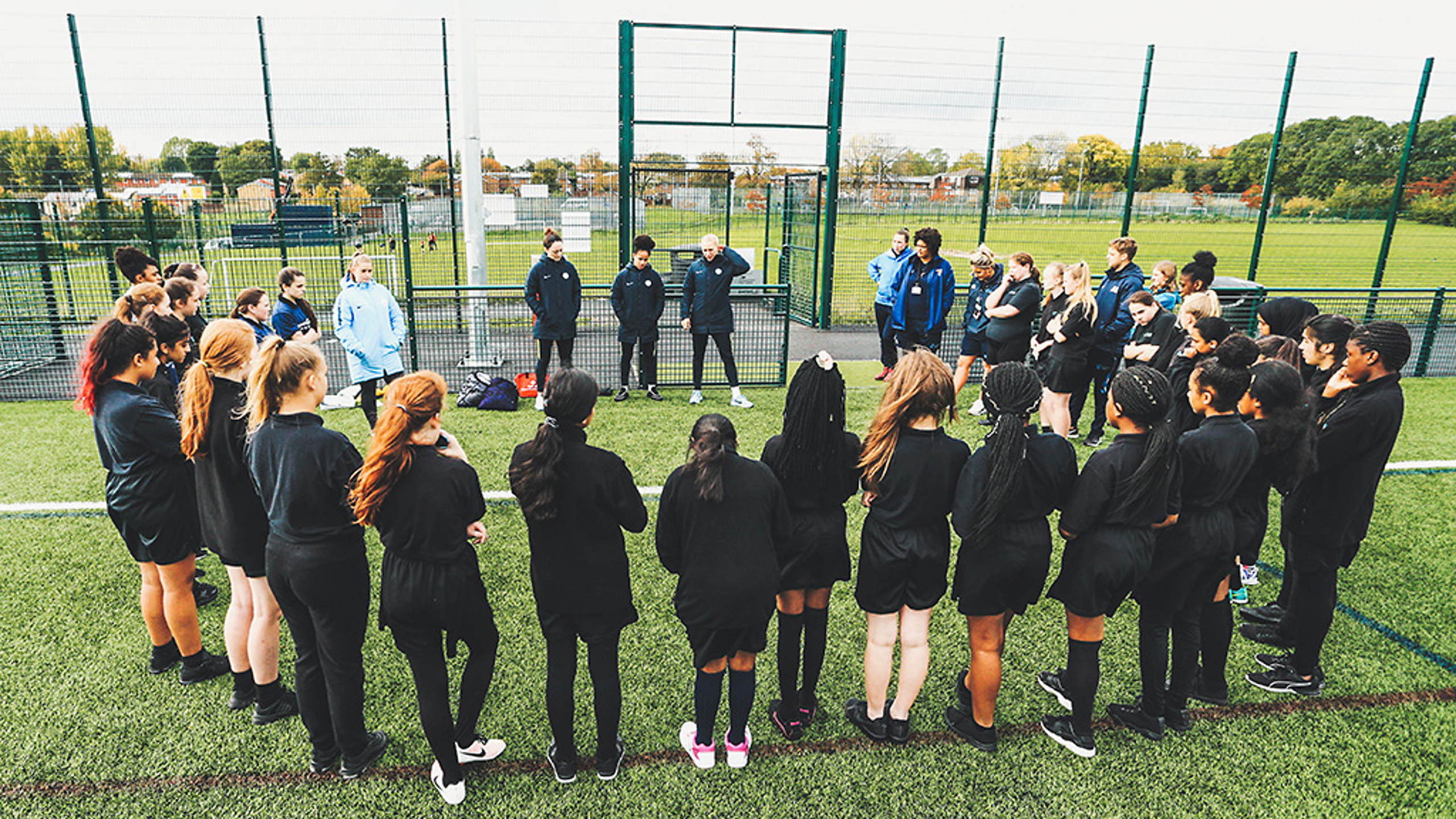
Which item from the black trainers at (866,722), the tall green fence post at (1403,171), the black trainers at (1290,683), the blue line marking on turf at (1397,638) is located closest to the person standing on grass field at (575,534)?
the black trainers at (866,722)

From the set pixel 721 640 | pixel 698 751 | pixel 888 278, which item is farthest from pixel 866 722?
pixel 888 278

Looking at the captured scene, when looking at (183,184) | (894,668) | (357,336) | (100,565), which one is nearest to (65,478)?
(100,565)

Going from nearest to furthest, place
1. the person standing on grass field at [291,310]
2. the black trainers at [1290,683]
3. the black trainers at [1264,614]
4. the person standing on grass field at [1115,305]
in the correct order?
the black trainers at [1290,683]
the black trainers at [1264,614]
the person standing on grass field at [291,310]
the person standing on grass field at [1115,305]

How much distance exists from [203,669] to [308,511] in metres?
1.69

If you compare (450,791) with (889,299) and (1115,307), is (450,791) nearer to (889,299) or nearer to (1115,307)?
(1115,307)

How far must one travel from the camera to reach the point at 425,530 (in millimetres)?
2566

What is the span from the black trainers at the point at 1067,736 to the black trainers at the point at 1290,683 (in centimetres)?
113

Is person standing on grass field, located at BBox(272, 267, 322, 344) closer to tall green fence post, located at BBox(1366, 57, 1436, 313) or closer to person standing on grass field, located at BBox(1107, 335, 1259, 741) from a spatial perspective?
person standing on grass field, located at BBox(1107, 335, 1259, 741)

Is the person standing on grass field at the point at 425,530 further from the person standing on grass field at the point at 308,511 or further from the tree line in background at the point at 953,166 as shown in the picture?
the tree line in background at the point at 953,166

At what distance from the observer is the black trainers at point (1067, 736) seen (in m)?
3.26

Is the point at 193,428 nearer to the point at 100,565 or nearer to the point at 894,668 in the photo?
the point at 100,565

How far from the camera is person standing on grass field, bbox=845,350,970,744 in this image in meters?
2.85

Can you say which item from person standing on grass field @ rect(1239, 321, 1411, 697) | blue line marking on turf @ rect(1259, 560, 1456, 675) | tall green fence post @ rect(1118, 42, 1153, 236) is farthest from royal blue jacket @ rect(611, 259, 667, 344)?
tall green fence post @ rect(1118, 42, 1153, 236)

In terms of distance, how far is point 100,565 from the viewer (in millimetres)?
4699
